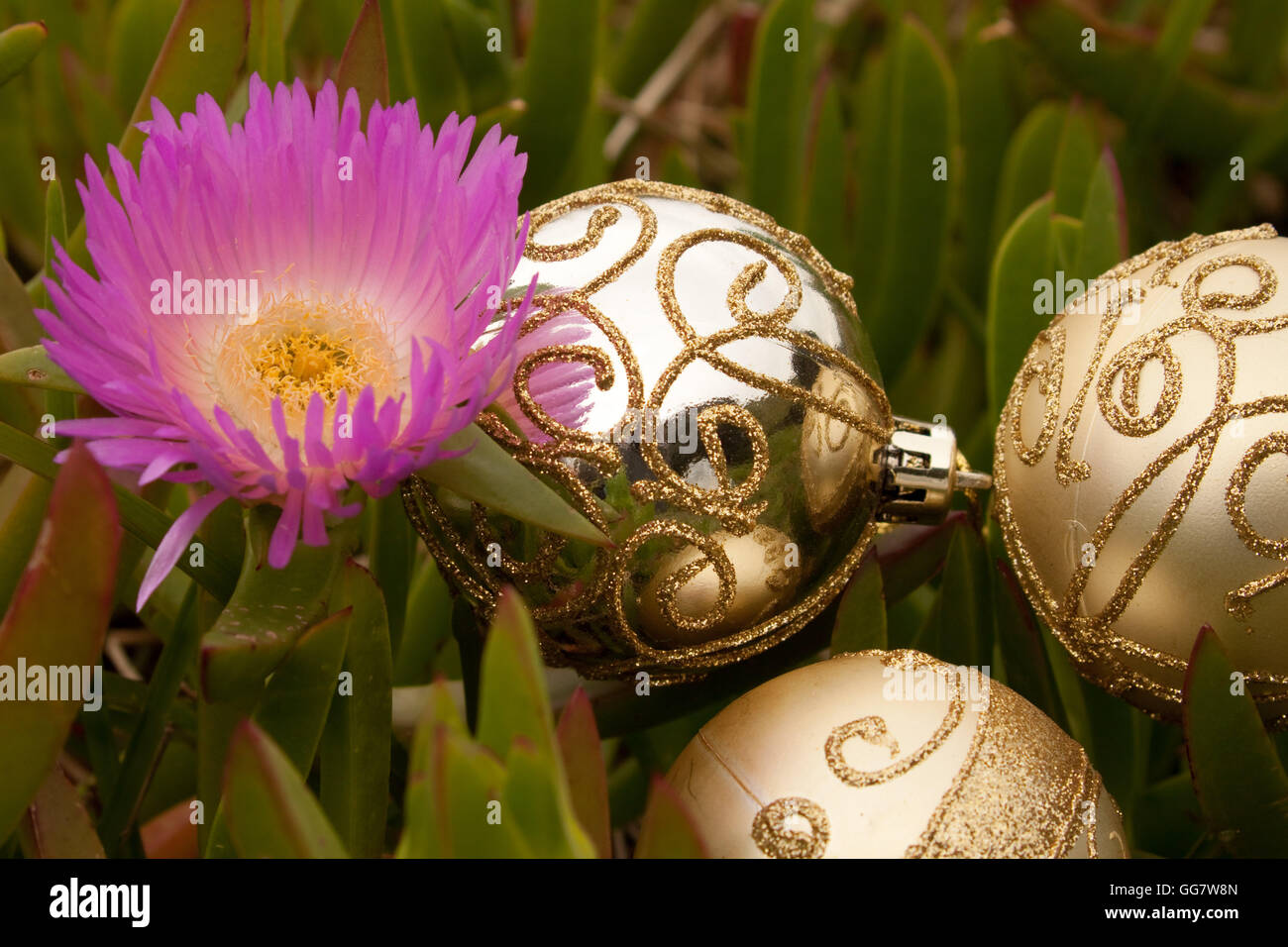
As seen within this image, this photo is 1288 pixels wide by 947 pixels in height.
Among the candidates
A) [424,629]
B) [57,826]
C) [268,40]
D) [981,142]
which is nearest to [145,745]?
[57,826]

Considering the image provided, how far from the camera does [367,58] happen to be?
69 centimetres

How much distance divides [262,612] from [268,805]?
128 mm

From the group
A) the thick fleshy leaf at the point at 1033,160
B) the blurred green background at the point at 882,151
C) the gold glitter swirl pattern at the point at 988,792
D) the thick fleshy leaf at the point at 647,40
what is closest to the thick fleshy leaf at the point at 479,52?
the blurred green background at the point at 882,151

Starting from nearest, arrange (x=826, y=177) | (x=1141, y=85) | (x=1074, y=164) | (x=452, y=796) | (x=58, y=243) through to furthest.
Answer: (x=452, y=796) → (x=58, y=243) → (x=1074, y=164) → (x=826, y=177) → (x=1141, y=85)

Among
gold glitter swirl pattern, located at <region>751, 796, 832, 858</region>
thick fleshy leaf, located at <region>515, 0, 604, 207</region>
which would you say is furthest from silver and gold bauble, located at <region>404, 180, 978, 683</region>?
thick fleshy leaf, located at <region>515, 0, 604, 207</region>

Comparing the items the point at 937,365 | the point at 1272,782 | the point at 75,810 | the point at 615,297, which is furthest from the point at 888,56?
the point at 75,810

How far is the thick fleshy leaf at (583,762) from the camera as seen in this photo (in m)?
0.46

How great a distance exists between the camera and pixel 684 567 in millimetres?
573

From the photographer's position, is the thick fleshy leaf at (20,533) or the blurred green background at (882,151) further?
the blurred green background at (882,151)

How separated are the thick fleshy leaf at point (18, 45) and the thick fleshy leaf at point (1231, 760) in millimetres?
642

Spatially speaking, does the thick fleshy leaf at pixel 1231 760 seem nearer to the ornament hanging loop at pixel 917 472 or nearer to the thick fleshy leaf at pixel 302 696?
the ornament hanging loop at pixel 917 472

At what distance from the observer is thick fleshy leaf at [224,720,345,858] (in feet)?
1.25

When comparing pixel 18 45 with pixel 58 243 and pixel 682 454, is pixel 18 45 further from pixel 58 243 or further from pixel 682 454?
pixel 682 454
